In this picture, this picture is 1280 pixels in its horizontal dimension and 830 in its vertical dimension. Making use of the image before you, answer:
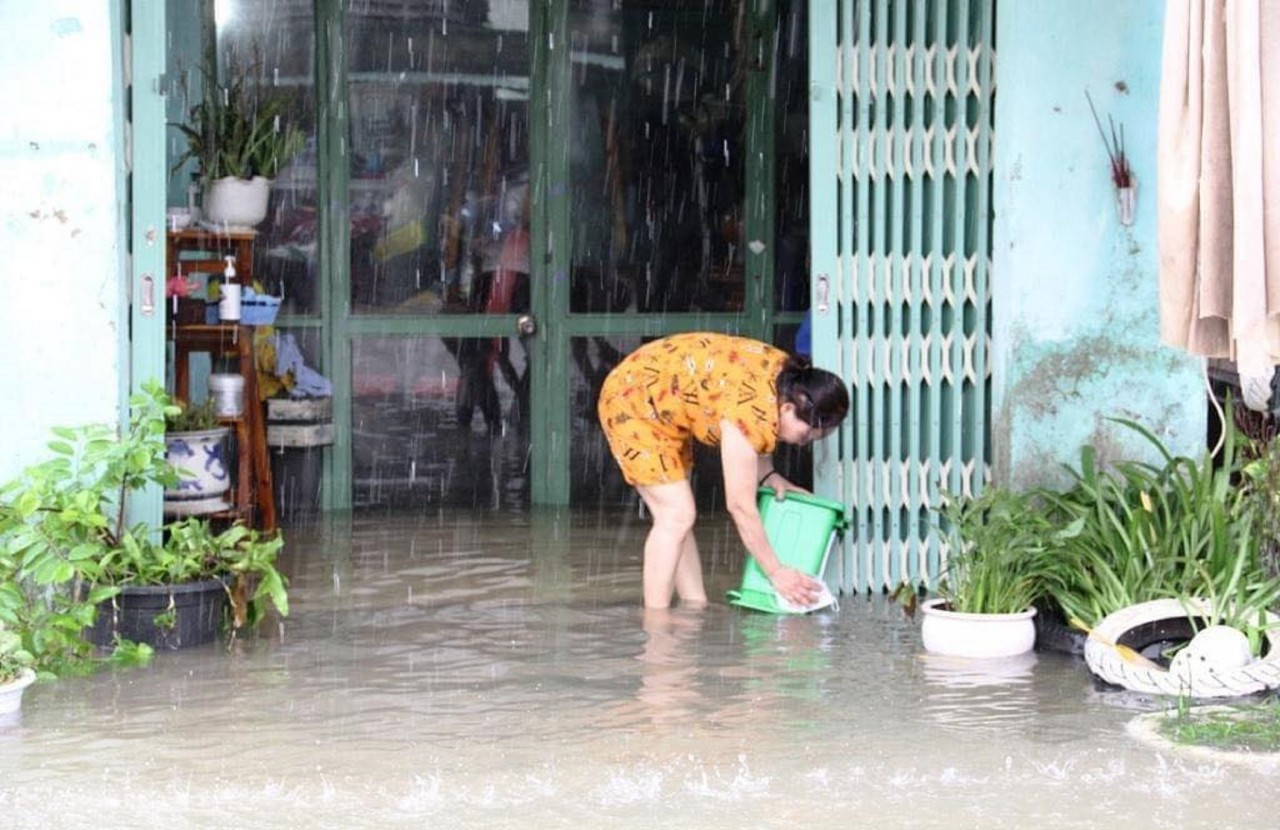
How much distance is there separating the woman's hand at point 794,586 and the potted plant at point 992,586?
618 mm

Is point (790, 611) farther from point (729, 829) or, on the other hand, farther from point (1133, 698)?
point (729, 829)

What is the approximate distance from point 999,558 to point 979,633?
28cm

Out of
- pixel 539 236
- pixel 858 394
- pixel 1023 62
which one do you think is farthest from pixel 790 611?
pixel 539 236

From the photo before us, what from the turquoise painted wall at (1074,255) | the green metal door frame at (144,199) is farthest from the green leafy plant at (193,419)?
the turquoise painted wall at (1074,255)

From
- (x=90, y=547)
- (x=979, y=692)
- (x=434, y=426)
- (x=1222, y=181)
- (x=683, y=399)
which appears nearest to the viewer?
(x=1222, y=181)

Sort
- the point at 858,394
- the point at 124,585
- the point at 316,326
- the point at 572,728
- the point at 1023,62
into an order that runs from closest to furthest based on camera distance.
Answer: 1. the point at 572,728
2. the point at 124,585
3. the point at 1023,62
4. the point at 858,394
5. the point at 316,326

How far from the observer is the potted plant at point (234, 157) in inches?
331

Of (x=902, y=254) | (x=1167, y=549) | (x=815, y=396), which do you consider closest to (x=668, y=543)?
(x=815, y=396)

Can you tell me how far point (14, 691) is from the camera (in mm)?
5250

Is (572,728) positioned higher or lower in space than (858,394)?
lower

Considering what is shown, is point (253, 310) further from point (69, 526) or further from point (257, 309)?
point (69, 526)

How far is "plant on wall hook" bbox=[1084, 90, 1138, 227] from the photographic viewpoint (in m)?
6.87

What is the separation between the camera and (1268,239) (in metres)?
4.36

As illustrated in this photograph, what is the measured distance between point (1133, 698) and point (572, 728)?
1.85 m
